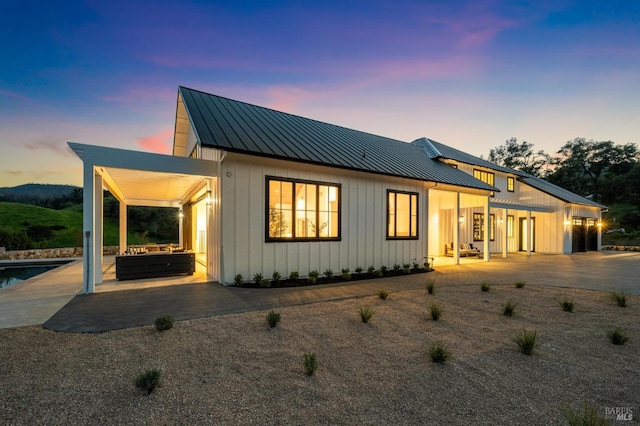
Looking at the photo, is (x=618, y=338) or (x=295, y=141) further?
(x=295, y=141)

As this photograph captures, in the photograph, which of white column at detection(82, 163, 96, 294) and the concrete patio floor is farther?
white column at detection(82, 163, 96, 294)

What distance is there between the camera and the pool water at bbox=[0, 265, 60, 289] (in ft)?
28.9

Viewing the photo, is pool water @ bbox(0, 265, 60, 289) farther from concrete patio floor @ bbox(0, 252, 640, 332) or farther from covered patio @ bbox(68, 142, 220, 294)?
covered patio @ bbox(68, 142, 220, 294)

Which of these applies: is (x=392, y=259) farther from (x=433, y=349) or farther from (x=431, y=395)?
(x=431, y=395)

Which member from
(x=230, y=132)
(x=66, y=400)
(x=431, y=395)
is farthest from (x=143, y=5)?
(x=431, y=395)

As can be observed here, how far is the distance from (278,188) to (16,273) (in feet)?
36.5

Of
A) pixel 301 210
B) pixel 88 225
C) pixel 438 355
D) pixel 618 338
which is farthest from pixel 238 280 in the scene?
pixel 618 338

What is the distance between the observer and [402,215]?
32.9 feet

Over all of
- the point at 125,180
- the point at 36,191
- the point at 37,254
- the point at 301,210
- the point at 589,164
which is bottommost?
the point at 37,254

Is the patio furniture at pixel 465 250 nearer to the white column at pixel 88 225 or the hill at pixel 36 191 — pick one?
the white column at pixel 88 225

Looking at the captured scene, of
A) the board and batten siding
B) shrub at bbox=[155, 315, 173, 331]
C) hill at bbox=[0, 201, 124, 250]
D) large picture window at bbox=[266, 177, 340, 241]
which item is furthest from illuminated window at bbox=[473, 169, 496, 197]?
hill at bbox=[0, 201, 124, 250]

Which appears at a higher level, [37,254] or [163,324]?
[163,324]

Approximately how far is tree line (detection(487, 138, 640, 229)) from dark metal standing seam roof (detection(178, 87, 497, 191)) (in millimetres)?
34729

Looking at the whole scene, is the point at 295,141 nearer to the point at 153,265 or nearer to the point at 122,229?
the point at 153,265
